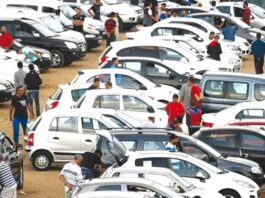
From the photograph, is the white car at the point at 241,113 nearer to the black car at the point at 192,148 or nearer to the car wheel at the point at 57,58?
the black car at the point at 192,148

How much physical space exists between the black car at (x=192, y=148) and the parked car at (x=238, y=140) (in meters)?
0.97

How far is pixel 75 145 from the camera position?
2666 centimetres

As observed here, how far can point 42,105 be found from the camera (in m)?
33.9

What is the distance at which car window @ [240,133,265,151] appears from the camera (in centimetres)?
2566

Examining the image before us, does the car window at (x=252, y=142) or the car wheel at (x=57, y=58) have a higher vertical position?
the car window at (x=252, y=142)

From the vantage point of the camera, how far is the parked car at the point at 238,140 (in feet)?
83.7

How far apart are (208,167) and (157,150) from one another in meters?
1.45

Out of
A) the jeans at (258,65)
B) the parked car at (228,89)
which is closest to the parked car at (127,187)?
the parked car at (228,89)

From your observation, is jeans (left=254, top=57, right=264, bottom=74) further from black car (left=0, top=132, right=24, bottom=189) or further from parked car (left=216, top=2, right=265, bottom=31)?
black car (left=0, top=132, right=24, bottom=189)

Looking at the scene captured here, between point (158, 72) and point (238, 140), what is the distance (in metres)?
8.46

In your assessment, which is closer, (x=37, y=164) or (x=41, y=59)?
(x=37, y=164)

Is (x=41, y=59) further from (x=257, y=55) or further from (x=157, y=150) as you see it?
(x=157, y=150)

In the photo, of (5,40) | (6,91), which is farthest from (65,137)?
(5,40)

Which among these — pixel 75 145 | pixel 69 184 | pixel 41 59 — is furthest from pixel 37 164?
pixel 41 59
